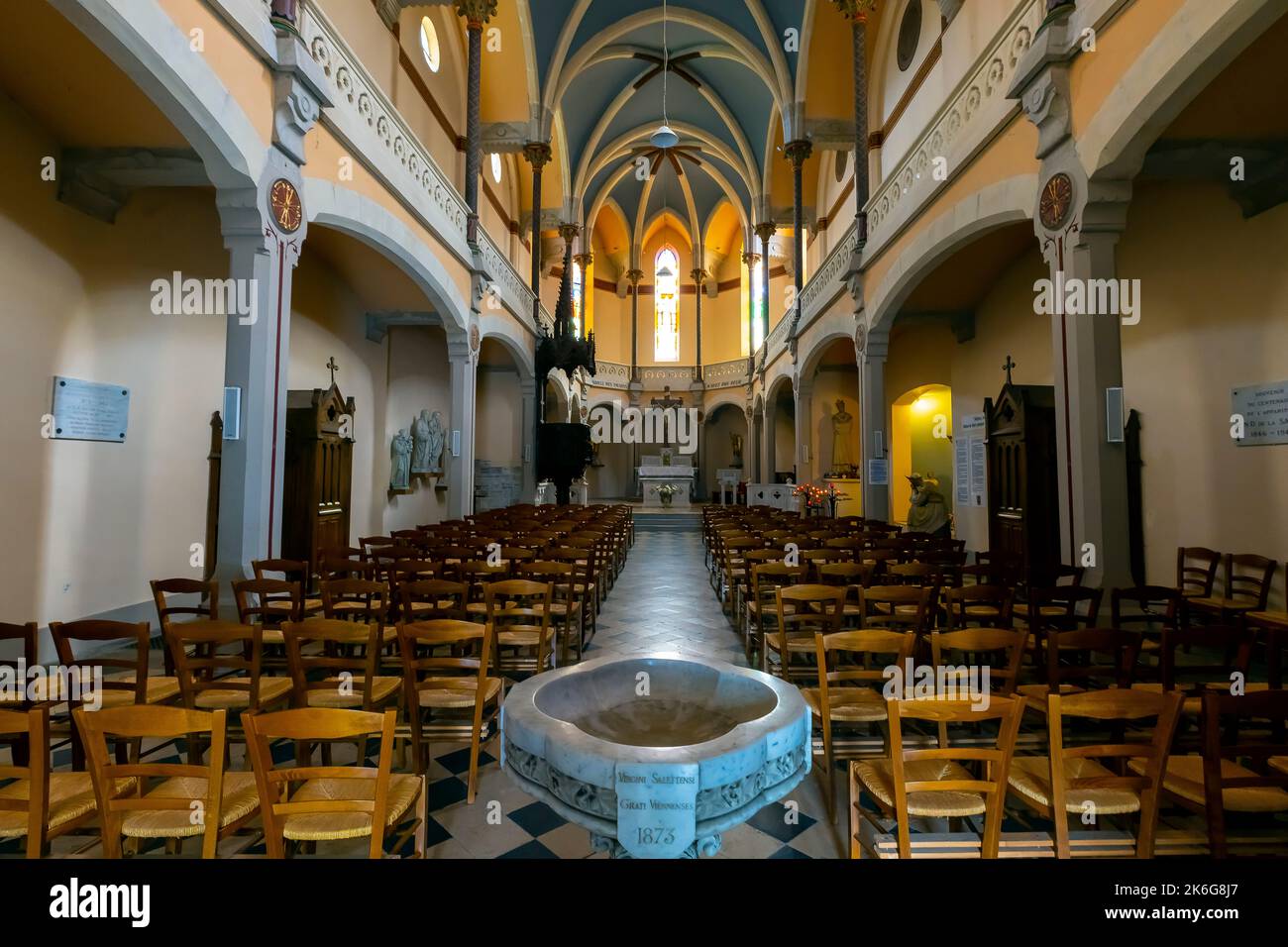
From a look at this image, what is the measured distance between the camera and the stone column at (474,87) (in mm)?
9109

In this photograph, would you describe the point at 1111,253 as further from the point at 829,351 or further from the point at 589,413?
the point at 589,413

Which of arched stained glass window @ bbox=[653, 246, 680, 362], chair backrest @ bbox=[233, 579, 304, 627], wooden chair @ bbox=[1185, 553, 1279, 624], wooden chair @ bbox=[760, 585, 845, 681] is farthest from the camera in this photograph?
arched stained glass window @ bbox=[653, 246, 680, 362]

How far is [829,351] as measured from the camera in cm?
1391

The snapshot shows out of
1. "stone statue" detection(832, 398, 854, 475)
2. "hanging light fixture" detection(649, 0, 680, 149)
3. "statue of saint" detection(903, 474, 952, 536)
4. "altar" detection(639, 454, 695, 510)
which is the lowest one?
"statue of saint" detection(903, 474, 952, 536)

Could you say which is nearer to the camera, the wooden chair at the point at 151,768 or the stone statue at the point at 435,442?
the wooden chair at the point at 151,768

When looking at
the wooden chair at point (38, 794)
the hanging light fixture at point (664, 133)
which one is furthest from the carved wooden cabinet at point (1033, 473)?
the hanging light fixture at point (664, 133)

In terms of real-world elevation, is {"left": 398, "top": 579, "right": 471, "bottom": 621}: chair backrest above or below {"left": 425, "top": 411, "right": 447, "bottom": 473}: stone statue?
below

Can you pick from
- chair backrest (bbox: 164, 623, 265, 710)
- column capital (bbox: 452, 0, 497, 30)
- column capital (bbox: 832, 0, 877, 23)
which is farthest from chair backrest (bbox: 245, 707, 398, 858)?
column capital (bbox: 832, 0, 877, 23)

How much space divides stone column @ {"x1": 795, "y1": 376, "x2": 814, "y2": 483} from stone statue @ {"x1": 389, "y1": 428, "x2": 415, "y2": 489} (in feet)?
25.8

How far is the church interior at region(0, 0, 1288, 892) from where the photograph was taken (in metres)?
1.86

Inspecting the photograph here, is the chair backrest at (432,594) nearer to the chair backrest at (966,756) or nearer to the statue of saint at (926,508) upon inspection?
the chair backrest at (966,756)

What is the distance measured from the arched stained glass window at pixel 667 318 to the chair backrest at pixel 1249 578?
20807 mm

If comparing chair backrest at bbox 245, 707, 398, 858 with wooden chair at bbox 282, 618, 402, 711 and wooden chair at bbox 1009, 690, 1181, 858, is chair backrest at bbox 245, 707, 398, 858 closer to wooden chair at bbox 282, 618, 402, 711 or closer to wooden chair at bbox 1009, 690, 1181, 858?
wooden chair at bbox 282, 618, 402, 711
